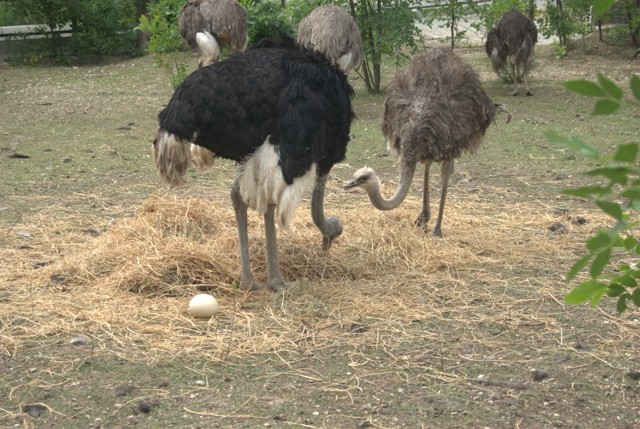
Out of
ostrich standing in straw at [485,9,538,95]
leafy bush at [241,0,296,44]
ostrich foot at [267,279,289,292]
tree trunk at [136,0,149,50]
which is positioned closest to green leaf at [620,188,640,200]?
ostrich foot at [267,279,289,292]

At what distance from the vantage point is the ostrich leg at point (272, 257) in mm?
4637

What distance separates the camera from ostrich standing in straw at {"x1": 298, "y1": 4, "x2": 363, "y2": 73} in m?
9.85

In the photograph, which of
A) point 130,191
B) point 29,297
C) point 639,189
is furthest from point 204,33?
point 639,189

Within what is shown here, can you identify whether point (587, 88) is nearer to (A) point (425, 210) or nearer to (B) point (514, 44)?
(A) point (425, 210)

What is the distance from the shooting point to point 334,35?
9.87 meters

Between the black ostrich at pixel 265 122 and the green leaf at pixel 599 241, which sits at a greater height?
the green leaf at pixel 599 241

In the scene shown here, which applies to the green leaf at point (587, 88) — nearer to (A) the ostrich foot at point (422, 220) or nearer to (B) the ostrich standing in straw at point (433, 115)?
(B) the ostrich standing in straw at point (433, 115)

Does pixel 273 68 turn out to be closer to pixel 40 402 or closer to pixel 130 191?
pixel 40 402

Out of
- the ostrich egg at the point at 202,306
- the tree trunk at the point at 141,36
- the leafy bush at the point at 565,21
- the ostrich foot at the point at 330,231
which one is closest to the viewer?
the ostrich egg at the point at 202,306

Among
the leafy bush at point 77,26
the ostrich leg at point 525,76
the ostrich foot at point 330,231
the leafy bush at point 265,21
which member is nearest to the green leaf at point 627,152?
the ostrich foot at point 330,231

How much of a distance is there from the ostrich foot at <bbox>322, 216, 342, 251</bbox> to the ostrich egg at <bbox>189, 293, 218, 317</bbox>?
2.75ft

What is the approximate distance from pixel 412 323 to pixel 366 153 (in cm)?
Answer: 430

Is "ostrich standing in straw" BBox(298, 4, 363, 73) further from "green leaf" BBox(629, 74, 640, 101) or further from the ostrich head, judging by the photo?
"green leaf" BBox(629, 74, 640, 101)

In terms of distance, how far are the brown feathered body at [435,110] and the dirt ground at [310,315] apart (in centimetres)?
51
